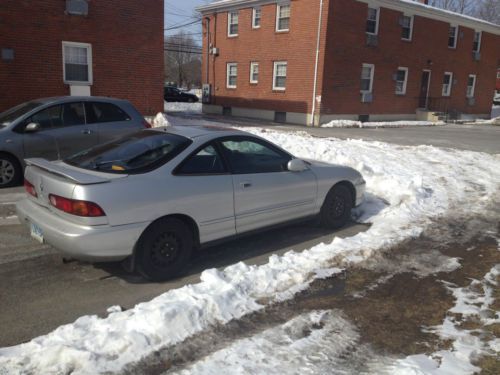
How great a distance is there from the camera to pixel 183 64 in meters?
76.2

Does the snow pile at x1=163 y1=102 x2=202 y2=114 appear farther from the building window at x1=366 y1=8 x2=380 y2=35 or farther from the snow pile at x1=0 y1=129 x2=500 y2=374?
the snow pile at x1=0 y1=129 x2=500 y2=374

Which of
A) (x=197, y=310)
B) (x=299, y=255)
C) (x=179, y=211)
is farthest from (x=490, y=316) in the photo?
(x=179, y=211)

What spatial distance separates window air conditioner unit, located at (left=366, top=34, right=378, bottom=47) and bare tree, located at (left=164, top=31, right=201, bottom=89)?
50088 millimetres

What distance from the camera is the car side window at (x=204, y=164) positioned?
480cm

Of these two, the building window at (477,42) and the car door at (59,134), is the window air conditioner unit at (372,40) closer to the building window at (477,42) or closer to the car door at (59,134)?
the building window at (477,42)

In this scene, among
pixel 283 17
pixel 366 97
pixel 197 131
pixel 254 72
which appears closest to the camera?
pixel 197 131

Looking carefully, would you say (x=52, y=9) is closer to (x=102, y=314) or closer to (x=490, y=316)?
(x=102, y=314)

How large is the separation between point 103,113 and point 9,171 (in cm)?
200

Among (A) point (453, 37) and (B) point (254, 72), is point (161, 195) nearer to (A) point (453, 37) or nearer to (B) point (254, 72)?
(B) point (254, 72)

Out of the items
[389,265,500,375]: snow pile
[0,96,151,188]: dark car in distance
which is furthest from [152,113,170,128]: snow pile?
[389,265,500,375]: snow pile

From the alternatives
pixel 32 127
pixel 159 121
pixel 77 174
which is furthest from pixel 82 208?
pixel 159 121

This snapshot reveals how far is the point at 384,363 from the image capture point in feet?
10.7

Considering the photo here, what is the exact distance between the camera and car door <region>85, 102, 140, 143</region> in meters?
8.82

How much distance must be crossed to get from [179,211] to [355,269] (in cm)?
198
